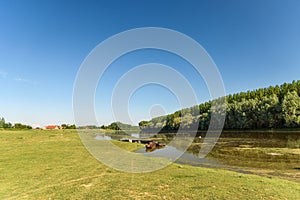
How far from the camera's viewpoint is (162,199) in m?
8.35

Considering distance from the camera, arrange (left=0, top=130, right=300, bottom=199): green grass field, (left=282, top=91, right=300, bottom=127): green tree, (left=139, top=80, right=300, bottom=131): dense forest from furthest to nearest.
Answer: (left=139, top=80, right=300, bottom=131): dense forest, (left=282, top=91, right=300, bottom=127): green tree, (left=0, top=130, right=300, bottom=199): green grass field

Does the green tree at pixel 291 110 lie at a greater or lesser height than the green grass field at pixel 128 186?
greater

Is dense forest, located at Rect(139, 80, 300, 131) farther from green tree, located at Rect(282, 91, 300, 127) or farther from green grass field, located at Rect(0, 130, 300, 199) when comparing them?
green grass field, located at Rect(0, 130, 300, 199)

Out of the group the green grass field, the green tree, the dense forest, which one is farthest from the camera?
the dense forest

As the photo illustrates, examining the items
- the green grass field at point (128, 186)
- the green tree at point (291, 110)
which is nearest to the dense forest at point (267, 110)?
the green tree at point (291, 110)

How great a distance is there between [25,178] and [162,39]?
74.1ft

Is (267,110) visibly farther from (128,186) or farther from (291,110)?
(128,186)

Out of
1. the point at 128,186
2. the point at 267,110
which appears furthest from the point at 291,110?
the point at 128,186

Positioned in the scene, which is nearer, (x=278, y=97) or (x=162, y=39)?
(x=162, y=39)

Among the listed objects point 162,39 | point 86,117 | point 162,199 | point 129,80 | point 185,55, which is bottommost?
point 162,199

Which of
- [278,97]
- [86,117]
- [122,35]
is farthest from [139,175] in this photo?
[278,97]

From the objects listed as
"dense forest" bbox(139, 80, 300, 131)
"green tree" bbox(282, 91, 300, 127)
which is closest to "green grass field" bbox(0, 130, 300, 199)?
"green tree" bbox(282, 91, 300, 127)

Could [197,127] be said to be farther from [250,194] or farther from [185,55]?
[250,194]

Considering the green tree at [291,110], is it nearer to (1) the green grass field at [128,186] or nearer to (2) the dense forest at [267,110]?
(2) the dense forest at [267,110]
